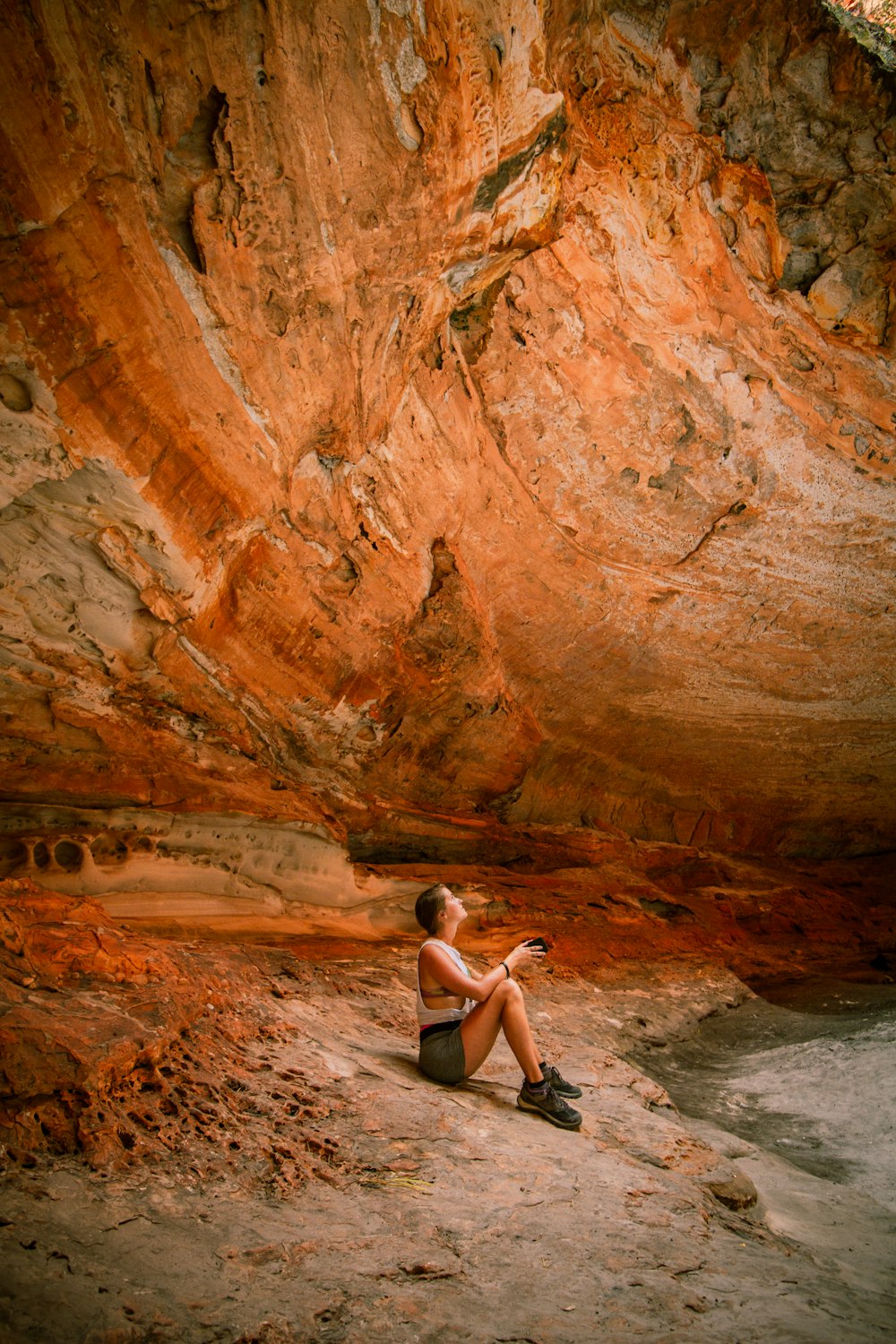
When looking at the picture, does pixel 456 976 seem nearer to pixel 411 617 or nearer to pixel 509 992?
pixel 509 992

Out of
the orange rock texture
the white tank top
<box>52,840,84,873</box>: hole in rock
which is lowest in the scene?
<box>52,840,84,873</box>: hole in rock

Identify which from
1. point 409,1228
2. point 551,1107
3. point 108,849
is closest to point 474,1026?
point 551,1107

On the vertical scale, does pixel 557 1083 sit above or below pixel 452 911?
below

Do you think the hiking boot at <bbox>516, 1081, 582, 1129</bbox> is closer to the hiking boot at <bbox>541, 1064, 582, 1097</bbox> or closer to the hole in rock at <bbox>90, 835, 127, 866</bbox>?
the hiking boot at <bbox>541, 1064, 582, 1097</bbox>

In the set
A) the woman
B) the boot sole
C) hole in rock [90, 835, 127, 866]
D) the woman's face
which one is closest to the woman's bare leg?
the woman

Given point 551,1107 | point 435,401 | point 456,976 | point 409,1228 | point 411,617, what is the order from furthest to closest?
point 411,617 → point 435,401 → point 456,976 → point 551,1107 → point 409,1228

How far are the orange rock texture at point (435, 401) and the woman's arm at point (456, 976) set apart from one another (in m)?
2.17

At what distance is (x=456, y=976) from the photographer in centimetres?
312

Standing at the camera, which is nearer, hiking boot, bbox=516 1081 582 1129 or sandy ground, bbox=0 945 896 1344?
sandy ground, bbox=0 945 896 1344

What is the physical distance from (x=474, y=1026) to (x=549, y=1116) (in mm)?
416

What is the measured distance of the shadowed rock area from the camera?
2002mm

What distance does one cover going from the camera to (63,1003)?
244 cm

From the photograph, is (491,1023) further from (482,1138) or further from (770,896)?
(770,896)

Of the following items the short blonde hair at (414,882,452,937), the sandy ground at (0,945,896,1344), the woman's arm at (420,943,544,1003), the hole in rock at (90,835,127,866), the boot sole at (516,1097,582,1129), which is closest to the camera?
the sandy ground at (0,945,896,1344)
